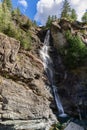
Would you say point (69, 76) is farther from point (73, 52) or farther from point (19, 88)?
point (19, 88)

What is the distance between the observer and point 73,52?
181 feet

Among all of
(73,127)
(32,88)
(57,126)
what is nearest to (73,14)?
(32,88)

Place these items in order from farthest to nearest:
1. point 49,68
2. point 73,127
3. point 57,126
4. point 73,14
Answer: point 73,14 < point 49,68 < point 57,126 < point 73,127

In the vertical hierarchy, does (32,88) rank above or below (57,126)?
above

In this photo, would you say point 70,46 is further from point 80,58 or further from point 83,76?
point 83,76

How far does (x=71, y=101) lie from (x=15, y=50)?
43.5ft

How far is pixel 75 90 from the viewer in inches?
1992

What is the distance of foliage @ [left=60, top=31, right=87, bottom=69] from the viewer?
5391cm

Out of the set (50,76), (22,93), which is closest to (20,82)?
(22,93)

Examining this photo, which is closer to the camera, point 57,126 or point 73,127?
point 73,127

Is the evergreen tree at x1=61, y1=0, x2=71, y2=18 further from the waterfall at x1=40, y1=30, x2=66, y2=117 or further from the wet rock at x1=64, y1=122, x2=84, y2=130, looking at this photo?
the wet rock at x1=64, y1=122, x2=84, y2=130

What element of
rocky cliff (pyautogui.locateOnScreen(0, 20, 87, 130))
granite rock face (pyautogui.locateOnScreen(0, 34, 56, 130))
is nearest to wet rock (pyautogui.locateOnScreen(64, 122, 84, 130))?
rocky cliff (pyautogui.locateOnScreen(0, 20, 87, 130))

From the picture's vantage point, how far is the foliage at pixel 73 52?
5391 cm

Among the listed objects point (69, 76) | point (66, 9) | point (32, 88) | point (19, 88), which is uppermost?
point (66, 9)
